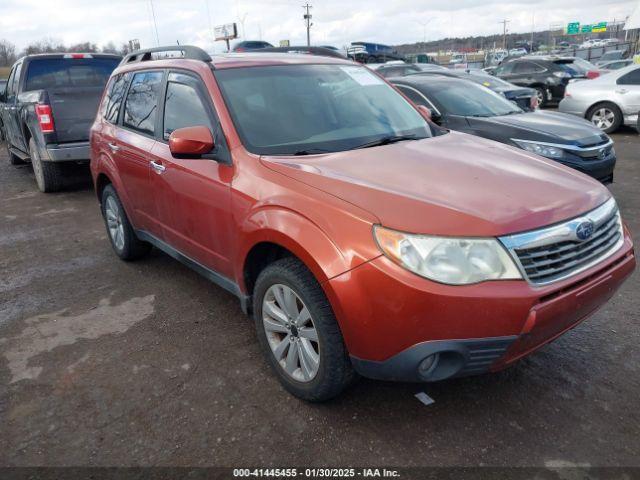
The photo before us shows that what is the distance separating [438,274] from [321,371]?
775 mm

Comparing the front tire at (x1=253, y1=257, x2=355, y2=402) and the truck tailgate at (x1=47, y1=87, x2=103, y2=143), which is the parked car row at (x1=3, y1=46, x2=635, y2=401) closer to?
the front tire at (x1=253, y1=257, x2=355, y2=402)

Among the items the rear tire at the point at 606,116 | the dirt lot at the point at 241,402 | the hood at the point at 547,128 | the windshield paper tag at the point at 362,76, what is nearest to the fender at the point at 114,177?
the dirt lot at the point at 241,402

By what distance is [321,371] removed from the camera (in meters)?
2.43

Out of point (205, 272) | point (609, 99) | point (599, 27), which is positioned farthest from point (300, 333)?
point (599, 27)

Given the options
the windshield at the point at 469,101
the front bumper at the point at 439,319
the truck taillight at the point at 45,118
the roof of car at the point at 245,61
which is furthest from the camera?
the truck taillight at the point at 45,118

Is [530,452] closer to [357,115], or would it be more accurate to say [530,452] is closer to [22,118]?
[357,115]

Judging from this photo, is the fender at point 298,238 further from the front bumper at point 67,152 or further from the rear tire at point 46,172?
the rear tire at point 46,172

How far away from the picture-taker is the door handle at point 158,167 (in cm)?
349

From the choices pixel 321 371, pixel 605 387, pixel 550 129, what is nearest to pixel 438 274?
pixel 321 371

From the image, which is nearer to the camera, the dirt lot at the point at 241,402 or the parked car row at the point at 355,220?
the parked car row at the point at 355,220

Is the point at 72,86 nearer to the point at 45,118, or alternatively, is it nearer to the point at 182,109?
the point at 45,118

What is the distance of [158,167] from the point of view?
139 inches

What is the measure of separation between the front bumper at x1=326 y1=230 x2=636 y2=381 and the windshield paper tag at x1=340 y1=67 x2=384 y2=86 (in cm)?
206

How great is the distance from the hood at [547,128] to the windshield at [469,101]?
0.27 metres
